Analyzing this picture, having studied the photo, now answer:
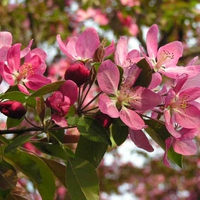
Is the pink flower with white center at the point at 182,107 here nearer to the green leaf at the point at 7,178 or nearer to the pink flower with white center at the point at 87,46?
the pink flower with white center at the point at 87,46

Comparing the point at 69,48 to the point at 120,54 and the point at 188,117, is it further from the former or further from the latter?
the point at 188,117

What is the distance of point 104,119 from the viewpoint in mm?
727

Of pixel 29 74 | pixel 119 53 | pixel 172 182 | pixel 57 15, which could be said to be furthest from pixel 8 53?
pixel 172 182

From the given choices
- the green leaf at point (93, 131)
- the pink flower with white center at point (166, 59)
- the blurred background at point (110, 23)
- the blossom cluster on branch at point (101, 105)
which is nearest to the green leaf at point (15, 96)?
the blossom cluster on branch at point (101, 105)

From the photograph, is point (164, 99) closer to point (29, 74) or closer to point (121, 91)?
point (121, 91)

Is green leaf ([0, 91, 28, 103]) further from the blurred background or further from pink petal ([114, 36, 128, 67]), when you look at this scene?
the blurred background

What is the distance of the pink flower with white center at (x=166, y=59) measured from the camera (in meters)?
0.79

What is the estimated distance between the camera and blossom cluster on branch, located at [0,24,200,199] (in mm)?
716

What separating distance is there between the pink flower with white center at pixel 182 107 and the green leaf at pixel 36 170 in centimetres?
25

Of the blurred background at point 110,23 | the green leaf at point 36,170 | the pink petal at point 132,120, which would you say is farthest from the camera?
the blurred background at point 110,23

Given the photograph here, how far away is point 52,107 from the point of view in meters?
0.72

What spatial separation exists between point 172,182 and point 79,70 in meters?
5.70

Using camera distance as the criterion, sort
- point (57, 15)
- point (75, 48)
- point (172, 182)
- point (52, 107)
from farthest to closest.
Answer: point (172, 182)
point (57, 15)
point (75, 48)
point (52, 107)

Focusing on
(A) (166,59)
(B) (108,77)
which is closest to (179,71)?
(A) (166,59)
